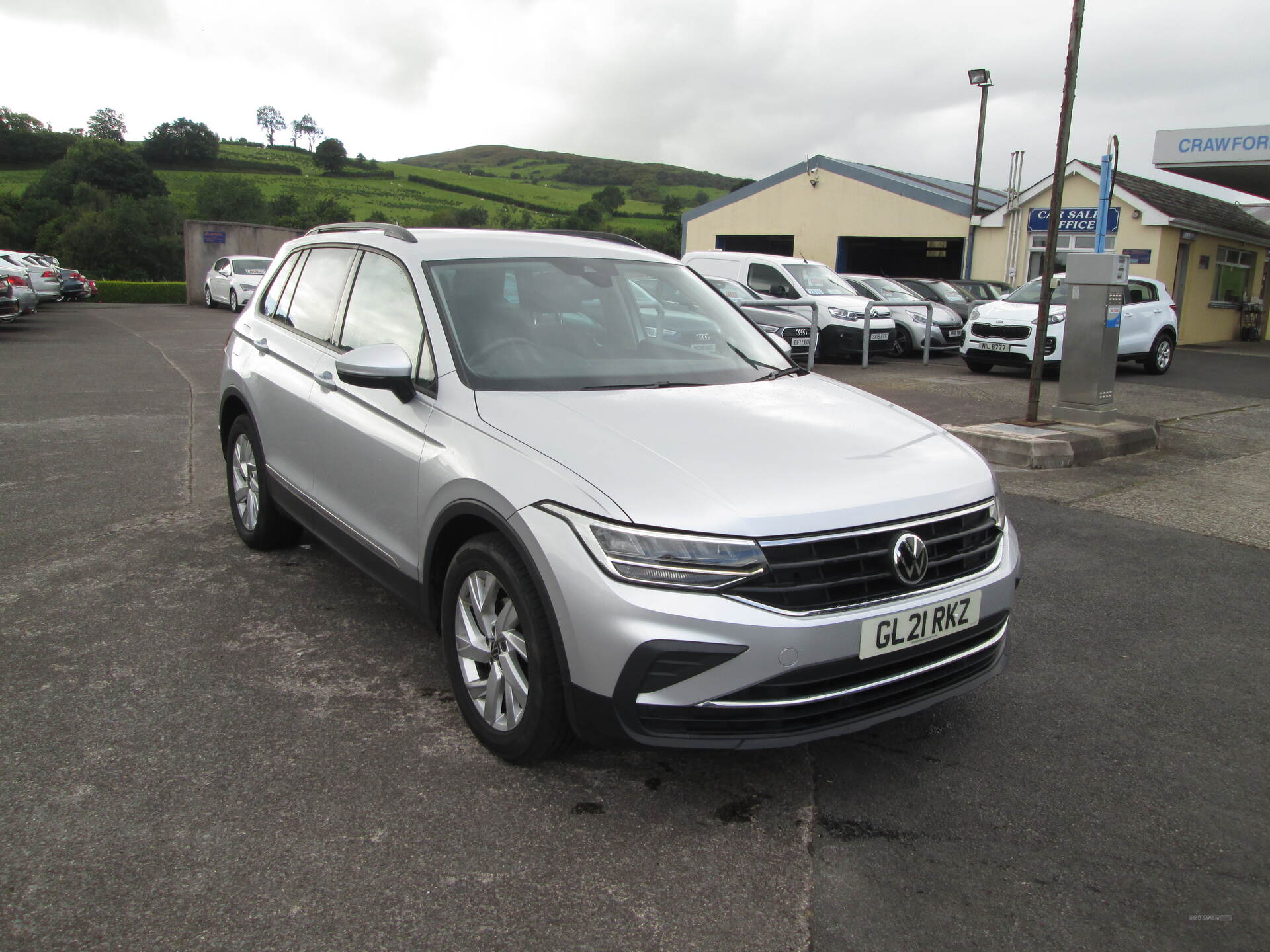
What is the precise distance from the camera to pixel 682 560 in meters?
2.61

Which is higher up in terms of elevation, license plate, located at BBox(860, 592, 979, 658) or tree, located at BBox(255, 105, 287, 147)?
tree, located at BBox(255, 105, 287, 147)

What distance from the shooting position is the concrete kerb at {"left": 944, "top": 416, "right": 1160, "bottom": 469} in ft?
27.1

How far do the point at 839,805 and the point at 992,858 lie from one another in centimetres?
46

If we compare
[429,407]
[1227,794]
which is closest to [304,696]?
[429,407]

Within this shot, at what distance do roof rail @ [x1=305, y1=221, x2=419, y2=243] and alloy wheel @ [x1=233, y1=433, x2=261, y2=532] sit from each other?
1185mm

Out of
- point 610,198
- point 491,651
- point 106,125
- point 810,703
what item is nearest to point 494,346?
point 491,651

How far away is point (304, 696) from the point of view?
3.61 metres

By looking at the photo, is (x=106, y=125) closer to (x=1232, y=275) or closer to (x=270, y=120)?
(x=270, y=120)

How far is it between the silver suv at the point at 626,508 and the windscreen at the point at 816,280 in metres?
13.6

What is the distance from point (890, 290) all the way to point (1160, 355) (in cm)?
546

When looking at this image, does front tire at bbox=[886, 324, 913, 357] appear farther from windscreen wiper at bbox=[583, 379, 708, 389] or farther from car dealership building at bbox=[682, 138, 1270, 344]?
windscreen wiper at bbox=[583, 379, 708, 389]

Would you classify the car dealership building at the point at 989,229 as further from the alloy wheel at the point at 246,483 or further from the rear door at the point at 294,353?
the alloy wheel at the point at 246,483

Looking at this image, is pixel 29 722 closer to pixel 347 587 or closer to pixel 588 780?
pixel 347 587

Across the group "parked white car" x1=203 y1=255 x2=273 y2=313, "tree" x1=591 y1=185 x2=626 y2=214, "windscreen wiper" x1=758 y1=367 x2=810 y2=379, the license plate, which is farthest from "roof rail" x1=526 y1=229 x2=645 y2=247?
"tree" x1=591 y1=185 x2=626 y2=214
